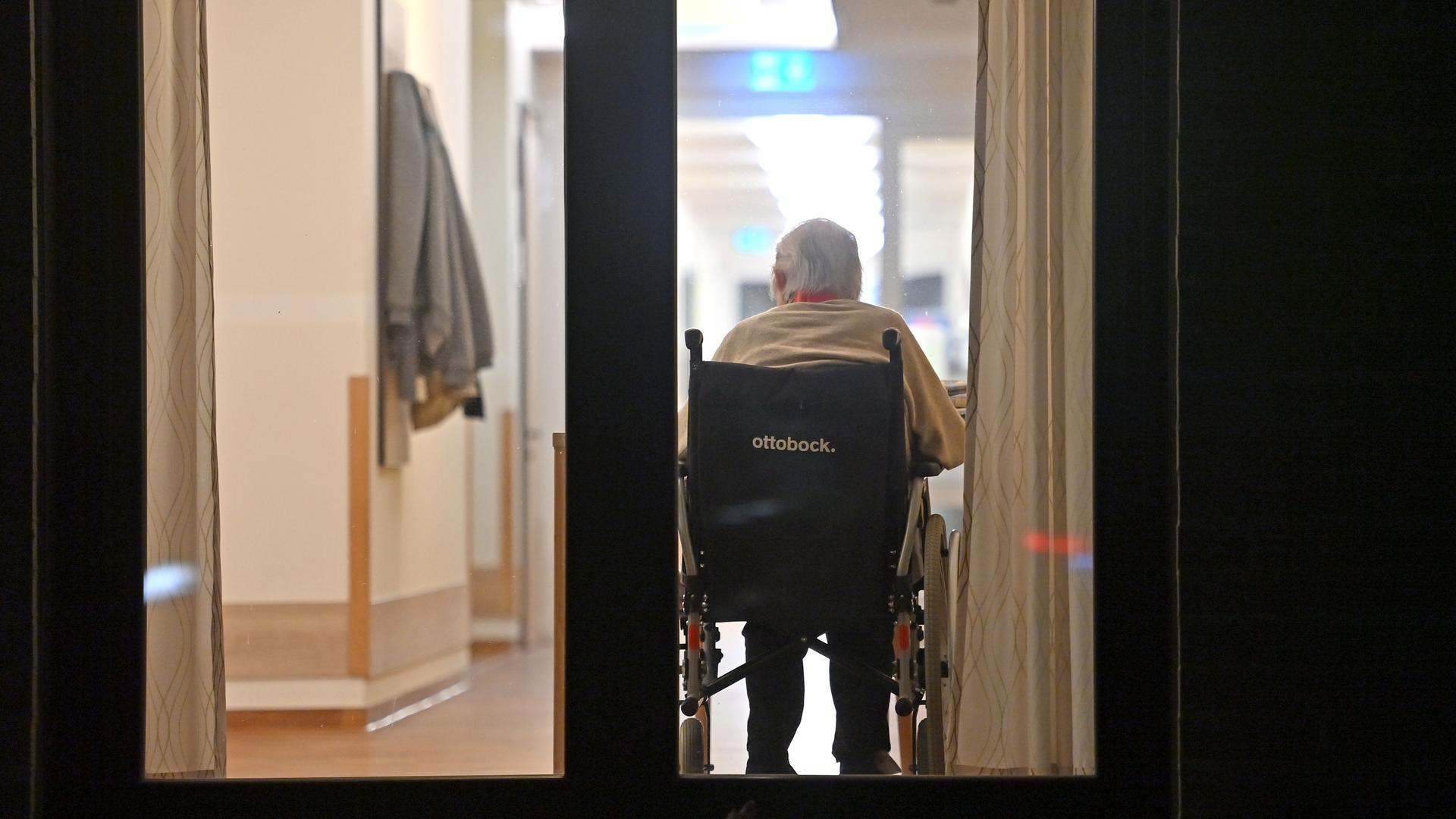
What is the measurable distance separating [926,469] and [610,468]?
0.67m

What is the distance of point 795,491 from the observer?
7.58 feet

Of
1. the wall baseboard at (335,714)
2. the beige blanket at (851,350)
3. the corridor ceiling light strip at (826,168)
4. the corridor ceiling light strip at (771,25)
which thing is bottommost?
the wall baseboard at (335,714)

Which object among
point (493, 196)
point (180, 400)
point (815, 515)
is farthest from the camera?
point (493, 196)

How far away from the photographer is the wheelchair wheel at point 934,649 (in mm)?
2150

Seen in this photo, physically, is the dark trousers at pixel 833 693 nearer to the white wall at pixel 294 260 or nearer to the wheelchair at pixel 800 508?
the wheelchair at pixel 800 508

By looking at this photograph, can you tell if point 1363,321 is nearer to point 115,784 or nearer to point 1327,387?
point 1327,387

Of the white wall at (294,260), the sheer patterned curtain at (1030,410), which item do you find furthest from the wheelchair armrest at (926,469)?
the white wall at (294,260)

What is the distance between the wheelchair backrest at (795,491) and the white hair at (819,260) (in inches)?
8.5

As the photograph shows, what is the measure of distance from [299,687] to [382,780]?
158 cm

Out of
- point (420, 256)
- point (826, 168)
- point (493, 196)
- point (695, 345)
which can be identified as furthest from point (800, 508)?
point (493, 196)

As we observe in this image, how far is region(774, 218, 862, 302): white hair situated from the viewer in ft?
7.98

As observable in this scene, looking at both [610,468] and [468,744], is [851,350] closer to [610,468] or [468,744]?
[610,468]

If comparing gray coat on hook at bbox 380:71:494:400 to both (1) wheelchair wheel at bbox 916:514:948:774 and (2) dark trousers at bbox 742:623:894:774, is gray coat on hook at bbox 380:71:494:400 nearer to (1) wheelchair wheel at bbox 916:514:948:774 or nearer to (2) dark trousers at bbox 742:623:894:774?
(2) dark trousers at bbox 742:623:894:774

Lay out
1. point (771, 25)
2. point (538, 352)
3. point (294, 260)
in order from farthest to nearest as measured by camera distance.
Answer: point (538, 352), point (294, 260), point (771, 25)
